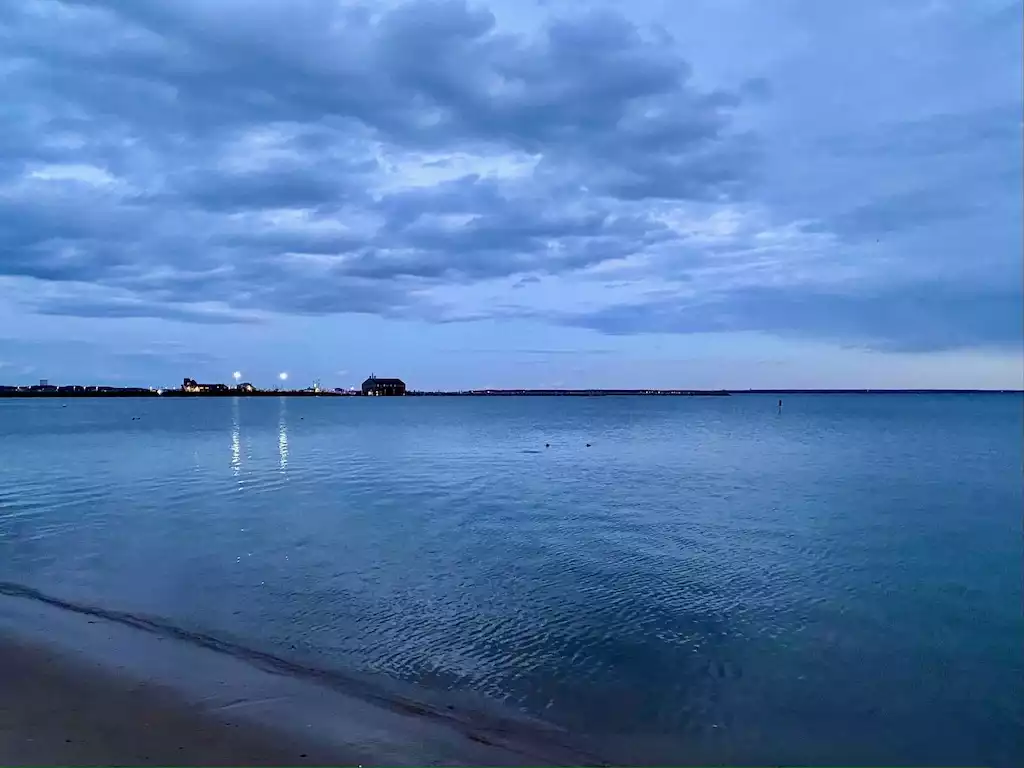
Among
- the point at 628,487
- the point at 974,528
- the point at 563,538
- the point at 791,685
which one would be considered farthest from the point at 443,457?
the point at 791,685

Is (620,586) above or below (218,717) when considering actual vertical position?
below

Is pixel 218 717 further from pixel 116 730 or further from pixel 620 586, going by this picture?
pixel 620 586

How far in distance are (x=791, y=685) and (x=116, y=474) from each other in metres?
39.4

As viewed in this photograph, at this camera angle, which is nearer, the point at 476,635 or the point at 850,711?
the point at 850,711

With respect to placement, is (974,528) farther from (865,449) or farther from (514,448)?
(514,448)

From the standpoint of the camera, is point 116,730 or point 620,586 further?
point 620,586

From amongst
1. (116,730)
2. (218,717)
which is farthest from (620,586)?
(116,730)

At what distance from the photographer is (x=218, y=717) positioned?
8.67m

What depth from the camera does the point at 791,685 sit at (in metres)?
11.0

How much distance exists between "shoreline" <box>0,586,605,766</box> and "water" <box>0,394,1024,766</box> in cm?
91

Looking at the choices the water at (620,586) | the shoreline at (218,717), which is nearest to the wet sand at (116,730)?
the shoreline at (218,717)

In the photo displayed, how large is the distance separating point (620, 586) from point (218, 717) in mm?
10060

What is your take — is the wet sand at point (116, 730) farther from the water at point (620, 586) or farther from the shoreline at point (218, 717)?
the water at point (620, 586)

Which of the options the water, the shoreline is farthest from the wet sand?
the water
